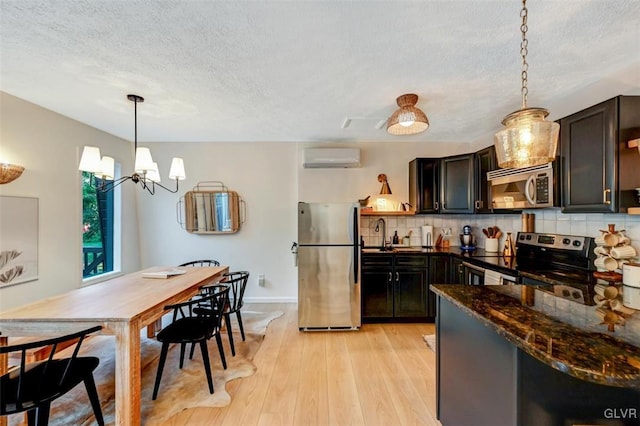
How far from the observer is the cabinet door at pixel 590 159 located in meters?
1.86

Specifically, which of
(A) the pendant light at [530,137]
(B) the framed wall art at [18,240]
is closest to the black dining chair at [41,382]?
(B) the framed wall art at [18,240]

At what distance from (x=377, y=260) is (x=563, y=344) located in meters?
2.57

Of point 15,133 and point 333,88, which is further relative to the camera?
point 15,133

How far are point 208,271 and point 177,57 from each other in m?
2.06

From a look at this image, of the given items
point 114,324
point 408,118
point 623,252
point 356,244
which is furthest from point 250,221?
point 623,252

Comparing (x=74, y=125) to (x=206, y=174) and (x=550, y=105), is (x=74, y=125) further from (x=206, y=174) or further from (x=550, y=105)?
(x=550, y=105)

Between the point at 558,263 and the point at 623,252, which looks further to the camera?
the point at 558,263

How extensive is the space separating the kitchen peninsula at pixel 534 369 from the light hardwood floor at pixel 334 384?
2.19 ft

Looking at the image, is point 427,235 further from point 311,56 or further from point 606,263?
point 311,56

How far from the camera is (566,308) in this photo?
4.25ft

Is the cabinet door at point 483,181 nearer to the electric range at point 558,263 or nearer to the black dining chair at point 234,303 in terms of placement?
the electric range at point 558,263

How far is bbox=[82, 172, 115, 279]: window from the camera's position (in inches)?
136

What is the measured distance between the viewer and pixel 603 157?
6.28 ft

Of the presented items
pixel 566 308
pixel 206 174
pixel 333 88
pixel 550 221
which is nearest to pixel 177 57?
pixel 333 88
